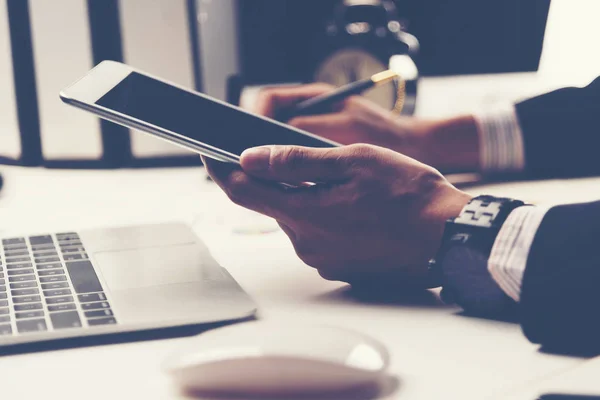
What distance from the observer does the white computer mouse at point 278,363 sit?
0.37 meters

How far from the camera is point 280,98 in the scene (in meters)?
1.11

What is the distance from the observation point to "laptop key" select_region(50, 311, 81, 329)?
1.60 feet

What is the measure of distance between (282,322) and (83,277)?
24 centimetres

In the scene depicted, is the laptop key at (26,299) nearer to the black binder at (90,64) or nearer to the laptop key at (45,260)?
the laptop key at (45,260)

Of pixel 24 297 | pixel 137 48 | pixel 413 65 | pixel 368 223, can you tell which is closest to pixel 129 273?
pixel 24 297

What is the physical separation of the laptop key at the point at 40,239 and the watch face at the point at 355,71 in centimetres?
75

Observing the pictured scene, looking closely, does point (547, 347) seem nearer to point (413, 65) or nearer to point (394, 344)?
point (394, 344)

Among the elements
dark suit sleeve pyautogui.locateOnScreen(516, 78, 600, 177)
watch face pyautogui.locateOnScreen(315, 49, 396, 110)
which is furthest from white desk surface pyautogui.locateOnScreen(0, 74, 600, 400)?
watch face pyautogui.locateOnScreen(315, 49, 396, 110)

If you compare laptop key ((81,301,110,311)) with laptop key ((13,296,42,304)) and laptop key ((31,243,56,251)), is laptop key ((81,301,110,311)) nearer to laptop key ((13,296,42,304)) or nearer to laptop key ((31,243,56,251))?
laptop key ((13,296,42,304))

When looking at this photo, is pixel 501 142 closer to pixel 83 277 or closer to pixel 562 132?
pixel 562 132

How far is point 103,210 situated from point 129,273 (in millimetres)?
383

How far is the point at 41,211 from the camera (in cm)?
99

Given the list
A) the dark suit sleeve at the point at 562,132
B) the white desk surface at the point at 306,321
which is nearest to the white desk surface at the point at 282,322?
the white desk surface at the point at 306,321

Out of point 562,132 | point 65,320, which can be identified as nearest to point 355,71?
point 562,132
